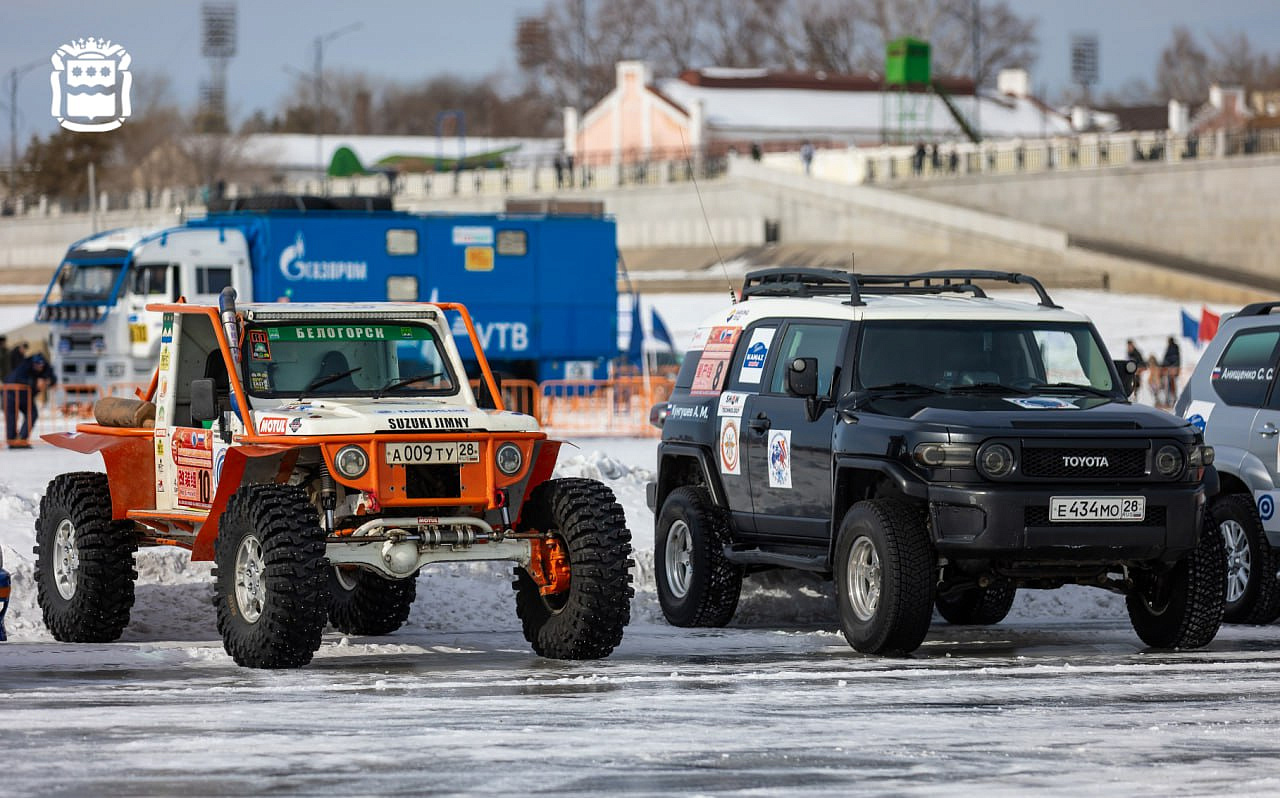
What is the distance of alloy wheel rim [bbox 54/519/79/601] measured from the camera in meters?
13.1

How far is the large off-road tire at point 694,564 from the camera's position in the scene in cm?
1384

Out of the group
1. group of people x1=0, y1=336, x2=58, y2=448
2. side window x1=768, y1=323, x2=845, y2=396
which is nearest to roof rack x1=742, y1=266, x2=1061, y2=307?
side window x1=768, y1=323, x2=845, y2=396

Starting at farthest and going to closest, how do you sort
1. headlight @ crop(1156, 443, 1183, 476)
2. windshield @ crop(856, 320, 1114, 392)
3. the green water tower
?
the green water tower → windshield @ crop(856, 320, 1114, 392) → headlight @ crop(1156, 443, 1183, 476)

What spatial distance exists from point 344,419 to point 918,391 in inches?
129

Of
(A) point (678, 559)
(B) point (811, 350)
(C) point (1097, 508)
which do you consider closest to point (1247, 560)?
(C) point (1097, 508)

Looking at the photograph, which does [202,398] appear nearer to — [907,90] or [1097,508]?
[1097,508]

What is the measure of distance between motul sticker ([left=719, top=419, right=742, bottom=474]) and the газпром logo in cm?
829

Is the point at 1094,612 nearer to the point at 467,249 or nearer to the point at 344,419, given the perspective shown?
the point at 344,419

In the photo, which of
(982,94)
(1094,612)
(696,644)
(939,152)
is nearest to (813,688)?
(696,644)

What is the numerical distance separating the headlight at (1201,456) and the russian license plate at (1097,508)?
416 mm

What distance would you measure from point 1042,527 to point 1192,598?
128 centimetres

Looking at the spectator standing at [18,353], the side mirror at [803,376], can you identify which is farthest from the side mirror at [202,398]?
the spectator standing at [18,353]

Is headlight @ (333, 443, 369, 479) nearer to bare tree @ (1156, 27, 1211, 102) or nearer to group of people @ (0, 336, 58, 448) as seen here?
group of people @ (0, 336, 58, 448)

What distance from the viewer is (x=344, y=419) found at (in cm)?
1152
